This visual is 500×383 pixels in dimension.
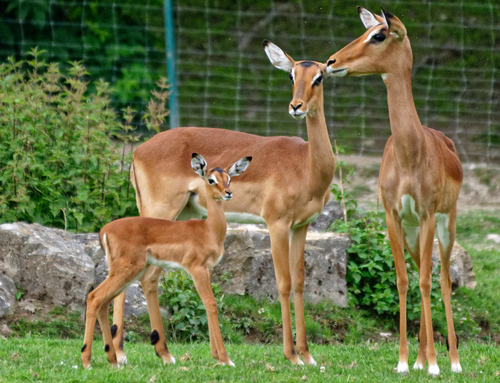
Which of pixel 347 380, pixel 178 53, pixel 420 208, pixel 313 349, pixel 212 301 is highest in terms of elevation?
pixel 178 53

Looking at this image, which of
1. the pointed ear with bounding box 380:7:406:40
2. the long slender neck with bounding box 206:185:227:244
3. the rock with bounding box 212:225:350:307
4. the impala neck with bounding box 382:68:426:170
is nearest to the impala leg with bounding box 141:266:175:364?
the long slender neck with bounding box 206:185:227:244

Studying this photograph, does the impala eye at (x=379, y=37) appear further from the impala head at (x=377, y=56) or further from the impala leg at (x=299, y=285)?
the impala leg at (x=299, y=285)

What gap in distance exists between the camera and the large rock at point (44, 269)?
22.1 feet

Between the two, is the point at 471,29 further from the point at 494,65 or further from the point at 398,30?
the point at 398,30

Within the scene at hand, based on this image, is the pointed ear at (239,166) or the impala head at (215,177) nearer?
the impala head at (215,177)

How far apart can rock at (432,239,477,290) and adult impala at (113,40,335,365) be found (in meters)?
2.56

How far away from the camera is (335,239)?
26.0 ft

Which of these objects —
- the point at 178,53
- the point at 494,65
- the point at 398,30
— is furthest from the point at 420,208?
the point at 178,53

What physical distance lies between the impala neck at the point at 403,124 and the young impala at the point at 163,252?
1.26 metres

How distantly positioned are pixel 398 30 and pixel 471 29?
24.9 feet

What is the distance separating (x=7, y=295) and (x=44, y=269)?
39 cm

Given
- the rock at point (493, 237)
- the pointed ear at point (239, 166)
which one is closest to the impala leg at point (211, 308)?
the pointed ear at point (239, 166)

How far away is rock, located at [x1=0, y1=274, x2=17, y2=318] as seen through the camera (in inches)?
255

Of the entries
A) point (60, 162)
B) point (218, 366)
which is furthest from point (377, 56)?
point (60, 162)
